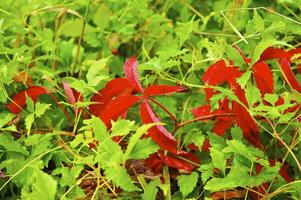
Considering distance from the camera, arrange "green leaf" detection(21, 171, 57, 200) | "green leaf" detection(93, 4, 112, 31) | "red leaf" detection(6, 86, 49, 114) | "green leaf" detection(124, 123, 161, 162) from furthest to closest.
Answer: "green leaf" detection(93, 4, 112, 31) < "red leaf" detection(6, 86, 49, 114) < "green leaf" detection(124, 123, 161, 162) < "green leaf" detection(21, 171, 57, 200)

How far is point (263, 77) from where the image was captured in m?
0.91

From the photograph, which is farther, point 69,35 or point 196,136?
point 69,35

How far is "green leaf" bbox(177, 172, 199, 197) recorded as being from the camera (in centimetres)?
86

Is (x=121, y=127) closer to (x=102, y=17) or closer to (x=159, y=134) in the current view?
(x=159, y=134)

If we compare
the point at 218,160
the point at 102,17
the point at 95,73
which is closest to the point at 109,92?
the point at 95,73

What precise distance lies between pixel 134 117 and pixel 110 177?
27cm

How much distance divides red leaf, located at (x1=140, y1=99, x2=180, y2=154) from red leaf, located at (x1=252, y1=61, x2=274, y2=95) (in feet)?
0.56

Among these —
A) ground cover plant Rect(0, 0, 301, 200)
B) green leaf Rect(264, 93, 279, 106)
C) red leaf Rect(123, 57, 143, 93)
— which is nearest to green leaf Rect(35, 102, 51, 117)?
ground cover plant Rect(0, 0, 301, 200)

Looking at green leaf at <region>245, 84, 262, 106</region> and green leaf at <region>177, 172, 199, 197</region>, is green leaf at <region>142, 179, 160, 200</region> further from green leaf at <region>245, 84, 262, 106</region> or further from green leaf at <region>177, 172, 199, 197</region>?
green leaf at <region>245, 84, 262, 106</region>

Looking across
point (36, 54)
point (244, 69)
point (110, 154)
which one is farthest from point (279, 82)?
point (36, 54)

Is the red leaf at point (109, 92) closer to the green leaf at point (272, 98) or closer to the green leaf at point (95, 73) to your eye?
the green leaf at point (95, 73)

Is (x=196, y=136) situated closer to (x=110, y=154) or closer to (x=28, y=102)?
(x=110, y=154)

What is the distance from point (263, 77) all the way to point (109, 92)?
0.27 m

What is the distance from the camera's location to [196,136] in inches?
36.0
